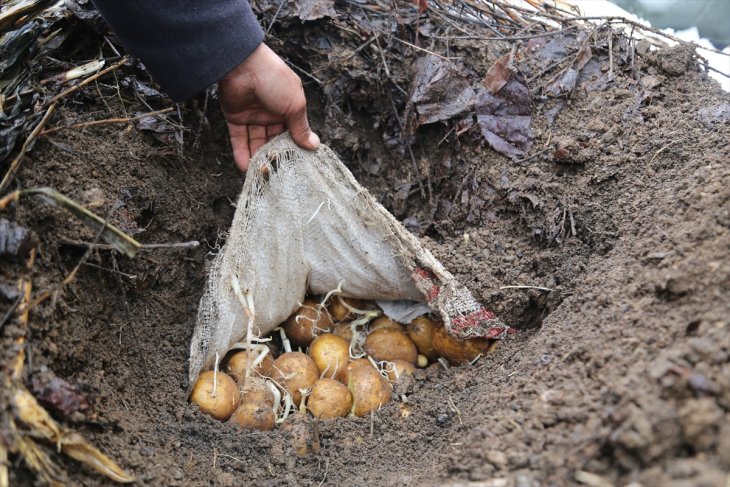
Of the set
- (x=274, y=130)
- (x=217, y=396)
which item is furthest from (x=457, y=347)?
(x=274, y=130)

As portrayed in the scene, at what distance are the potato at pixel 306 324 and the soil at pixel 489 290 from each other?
433 mm

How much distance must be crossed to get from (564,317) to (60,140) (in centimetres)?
192

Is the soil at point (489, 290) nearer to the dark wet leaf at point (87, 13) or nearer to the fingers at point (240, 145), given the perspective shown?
the fingers at point (240, 145)

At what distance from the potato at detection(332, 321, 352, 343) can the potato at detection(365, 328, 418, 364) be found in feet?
0.34

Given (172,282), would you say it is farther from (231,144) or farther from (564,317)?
(564,317)

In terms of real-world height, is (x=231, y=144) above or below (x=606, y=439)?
above

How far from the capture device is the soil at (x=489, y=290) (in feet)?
4.71

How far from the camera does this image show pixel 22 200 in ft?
6.10

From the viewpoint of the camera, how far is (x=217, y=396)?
220 cm

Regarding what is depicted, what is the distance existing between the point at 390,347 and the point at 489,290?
1.67 ft

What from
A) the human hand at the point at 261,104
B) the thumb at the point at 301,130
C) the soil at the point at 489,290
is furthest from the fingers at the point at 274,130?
the soil at the point at 489,290

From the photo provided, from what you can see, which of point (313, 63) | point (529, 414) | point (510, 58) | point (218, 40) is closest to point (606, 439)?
point (529, 414)

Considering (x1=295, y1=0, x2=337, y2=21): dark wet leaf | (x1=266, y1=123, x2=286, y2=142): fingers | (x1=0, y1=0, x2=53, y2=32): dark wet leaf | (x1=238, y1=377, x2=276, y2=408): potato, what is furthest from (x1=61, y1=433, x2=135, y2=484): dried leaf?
(x1=295, y1=0, x2=337, y2=21): dark wet leaf

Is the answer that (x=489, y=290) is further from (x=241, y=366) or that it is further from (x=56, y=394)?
(x=56, y=394)
